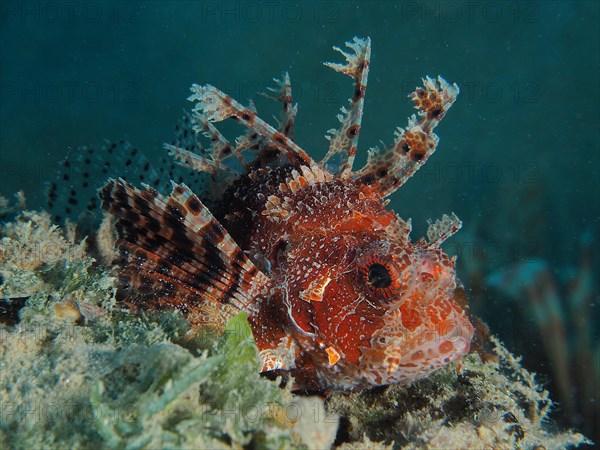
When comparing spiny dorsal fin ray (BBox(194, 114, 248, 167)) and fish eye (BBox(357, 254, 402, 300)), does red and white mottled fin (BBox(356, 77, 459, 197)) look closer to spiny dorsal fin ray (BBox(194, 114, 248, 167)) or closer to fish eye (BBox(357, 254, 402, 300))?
fish eye (BBox(357, 254, 402, 300))

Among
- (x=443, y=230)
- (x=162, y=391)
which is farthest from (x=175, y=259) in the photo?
(x=443, y=230)

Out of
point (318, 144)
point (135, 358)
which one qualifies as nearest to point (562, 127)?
point (318, 144)

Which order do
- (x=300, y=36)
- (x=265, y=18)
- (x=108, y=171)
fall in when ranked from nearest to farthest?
(x=108, y=171) → (x=300, y=36) → (x=265, y=18)

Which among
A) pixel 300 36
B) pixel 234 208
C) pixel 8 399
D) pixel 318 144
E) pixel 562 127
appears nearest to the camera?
pixel 8 399

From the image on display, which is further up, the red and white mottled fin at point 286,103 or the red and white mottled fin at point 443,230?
the red and white mottled fin at point 286,103

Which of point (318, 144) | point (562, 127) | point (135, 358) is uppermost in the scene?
point (318, 144)

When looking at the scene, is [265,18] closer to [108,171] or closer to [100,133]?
[100,133]

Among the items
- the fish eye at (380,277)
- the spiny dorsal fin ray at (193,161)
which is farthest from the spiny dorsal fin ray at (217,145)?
the fish eye at (380,277)

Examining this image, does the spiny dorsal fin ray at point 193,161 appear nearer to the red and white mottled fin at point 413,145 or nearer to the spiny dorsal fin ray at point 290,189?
the spiny dorsal fin ray at point 290,189
